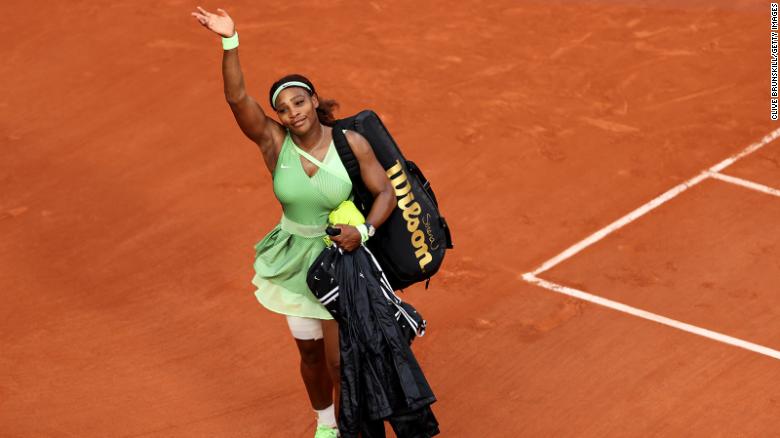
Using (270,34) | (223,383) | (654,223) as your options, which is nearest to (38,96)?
(270,34)

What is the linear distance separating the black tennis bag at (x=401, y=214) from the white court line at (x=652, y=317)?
283 cm

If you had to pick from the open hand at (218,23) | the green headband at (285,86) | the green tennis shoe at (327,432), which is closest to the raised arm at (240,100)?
the open hand at (218,23)

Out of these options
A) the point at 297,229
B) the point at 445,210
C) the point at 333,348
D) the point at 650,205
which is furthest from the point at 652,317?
the point at 297,229

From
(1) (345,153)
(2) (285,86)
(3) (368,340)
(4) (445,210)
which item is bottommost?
(4) (445,210)

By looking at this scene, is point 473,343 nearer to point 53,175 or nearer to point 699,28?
point 53,175

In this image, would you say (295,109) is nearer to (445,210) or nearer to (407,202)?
(407,202)

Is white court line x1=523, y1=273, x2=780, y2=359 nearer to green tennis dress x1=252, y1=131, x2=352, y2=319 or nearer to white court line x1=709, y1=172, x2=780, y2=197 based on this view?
white court line x1=709, y1=172, x2=780, y2=197

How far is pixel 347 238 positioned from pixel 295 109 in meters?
0.75

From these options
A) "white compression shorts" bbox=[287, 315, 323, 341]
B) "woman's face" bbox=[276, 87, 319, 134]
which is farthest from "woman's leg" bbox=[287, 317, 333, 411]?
"woman's face" bbox=[276, 87, 319, 134]

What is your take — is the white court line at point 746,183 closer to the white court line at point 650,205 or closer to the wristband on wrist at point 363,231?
the white court line at point 650,205

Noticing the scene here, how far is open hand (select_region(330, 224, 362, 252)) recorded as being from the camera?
21.9 feet

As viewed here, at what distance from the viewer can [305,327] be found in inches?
280

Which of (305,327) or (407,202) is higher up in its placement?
(407,202)

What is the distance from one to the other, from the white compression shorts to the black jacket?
0.82 feet
